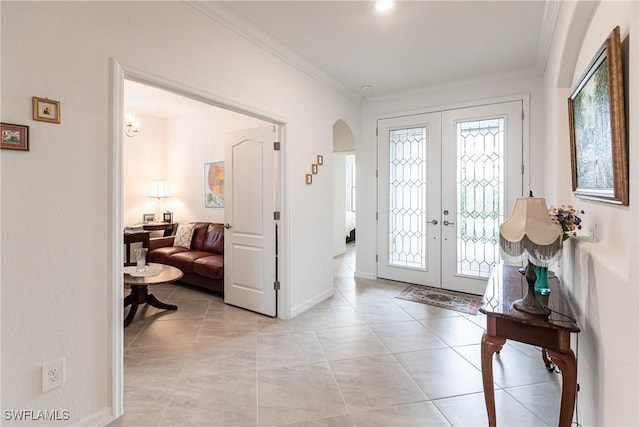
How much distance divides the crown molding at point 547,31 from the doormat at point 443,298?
106 inches

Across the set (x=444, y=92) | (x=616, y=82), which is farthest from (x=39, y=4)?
(x=444, y=92)

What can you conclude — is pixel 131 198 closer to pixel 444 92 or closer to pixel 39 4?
pixel 39 4

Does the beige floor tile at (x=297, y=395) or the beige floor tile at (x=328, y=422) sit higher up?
the beige floor tile at (x=297, y=395)

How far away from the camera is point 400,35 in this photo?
9.36 ft

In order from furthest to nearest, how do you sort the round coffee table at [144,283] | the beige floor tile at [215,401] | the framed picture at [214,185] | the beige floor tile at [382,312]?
the framed picture at [214,185] < the beige floor tile at [382,312] < the round coffee table at [144,283] < the beige floor tile at [215,401]

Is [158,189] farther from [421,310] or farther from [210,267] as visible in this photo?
[421,310]

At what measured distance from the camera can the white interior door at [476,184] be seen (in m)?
3.80

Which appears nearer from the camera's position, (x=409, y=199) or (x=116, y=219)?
(x=116, y=219)

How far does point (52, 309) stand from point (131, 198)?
4.36 metres

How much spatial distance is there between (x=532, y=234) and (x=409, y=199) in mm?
3076

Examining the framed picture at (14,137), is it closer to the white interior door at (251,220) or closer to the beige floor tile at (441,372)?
the white interior door at (251,220)

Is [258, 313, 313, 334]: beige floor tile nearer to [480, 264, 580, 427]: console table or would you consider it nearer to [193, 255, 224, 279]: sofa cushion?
[193, 255, 224, 279]: sofa cushion

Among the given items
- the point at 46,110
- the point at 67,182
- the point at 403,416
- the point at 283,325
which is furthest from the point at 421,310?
the point at 46,110

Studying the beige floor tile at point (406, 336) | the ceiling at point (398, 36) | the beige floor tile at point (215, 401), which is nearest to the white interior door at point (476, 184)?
the ceiling at point (398, 36)
